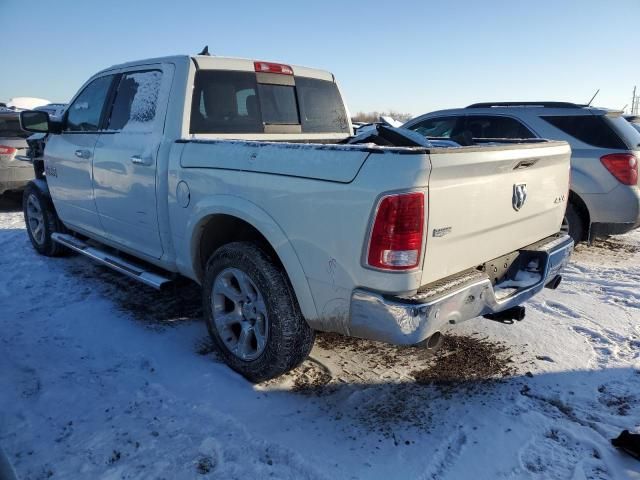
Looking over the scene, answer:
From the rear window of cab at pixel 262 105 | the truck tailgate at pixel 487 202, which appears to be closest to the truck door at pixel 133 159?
the rear window of cab at pixel 262 105

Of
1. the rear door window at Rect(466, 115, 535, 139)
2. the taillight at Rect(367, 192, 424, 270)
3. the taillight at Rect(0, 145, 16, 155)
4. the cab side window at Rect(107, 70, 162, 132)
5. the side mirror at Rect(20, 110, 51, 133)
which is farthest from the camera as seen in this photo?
the taillight at Rect(0, 145, 16, 155)

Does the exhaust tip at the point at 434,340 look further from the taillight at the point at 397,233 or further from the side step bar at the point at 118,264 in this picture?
the side step bar at the point at 118,264

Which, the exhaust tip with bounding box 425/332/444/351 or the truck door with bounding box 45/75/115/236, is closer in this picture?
the exhaust tip with bounding box 425/332/444/351

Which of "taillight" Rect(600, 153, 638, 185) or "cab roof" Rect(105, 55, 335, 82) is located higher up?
"cab roof" Rect(105, 55, 335, 82)

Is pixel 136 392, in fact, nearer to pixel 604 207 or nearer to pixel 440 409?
pixel 440 409

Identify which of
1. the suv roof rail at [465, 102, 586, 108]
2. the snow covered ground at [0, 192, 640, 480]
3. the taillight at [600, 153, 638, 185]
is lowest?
the snow covered ground at [0, 192, 640, 480]

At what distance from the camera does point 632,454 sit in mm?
2311

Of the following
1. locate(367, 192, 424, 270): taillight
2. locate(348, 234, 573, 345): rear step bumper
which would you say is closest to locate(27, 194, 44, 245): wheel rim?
locate(348, 234, 573, 345): rear step bumper

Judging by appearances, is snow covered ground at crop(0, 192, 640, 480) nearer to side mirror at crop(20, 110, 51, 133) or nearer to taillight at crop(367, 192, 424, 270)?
taillight at crop(367, 192, 424, 270)

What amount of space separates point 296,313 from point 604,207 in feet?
13.8

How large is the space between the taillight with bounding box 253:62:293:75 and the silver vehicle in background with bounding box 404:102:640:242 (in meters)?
1.77

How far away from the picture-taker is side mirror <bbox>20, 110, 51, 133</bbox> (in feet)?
15.0

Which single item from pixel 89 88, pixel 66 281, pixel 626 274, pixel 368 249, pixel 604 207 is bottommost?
pixel 626 274

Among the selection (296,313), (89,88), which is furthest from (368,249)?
(89,88)
